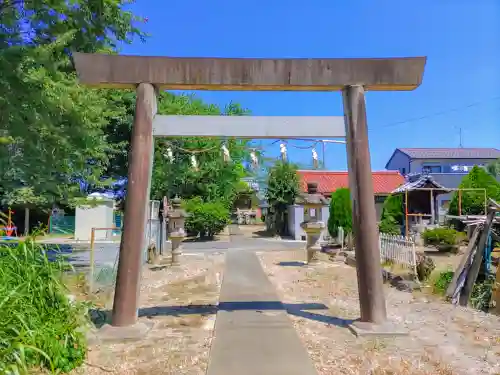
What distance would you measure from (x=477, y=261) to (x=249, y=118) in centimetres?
611

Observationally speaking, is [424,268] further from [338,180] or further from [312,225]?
[338,180]

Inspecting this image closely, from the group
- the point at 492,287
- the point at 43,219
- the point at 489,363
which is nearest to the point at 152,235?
the point at 492,287

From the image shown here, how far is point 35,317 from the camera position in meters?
3.77

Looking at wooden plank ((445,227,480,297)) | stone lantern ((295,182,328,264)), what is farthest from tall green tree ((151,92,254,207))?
wooden plank ((445,227,480,297))

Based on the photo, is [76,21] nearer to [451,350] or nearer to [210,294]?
[210,294]

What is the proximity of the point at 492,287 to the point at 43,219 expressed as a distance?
95.9 feet

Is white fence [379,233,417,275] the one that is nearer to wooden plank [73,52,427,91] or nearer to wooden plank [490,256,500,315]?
wooden plank [490,256,500,315]

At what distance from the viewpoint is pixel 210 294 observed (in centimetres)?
773

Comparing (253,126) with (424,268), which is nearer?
(253,126)

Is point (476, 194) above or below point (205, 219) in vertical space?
above

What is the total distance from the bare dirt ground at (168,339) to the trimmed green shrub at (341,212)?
345 inches

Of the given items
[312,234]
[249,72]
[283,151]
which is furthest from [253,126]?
[312,234]

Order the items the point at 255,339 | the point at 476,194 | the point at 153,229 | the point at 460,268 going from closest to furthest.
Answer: the point at 255,339, the point at 460,268, the point at 153,229, the point at 476,194

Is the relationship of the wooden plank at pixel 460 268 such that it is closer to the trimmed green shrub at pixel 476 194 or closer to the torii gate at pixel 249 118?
the torii gate at pixel 249 118
